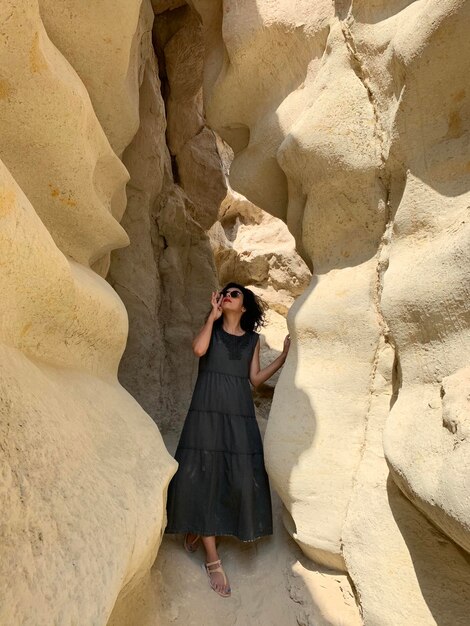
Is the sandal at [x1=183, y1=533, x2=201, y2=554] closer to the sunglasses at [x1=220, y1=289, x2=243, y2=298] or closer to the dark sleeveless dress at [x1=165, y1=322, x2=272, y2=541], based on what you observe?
the dark sleeveless dress at [x1=165, y1=322, x2=272, y2=541]

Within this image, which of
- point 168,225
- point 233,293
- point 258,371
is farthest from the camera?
point 168,225

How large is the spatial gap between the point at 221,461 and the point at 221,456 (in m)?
0.02

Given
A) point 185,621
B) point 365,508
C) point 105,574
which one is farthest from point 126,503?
point 365,508

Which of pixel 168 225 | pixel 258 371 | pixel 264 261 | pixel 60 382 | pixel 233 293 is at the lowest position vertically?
pixel 60 382

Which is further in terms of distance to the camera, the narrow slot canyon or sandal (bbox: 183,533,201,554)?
sandal (bbox: 183,533,201,554)

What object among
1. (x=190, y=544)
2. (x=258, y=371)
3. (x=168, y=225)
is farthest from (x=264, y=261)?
(x=190, y=544)

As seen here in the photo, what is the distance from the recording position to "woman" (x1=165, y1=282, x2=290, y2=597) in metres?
2.07

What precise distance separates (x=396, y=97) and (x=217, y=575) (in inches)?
78.4

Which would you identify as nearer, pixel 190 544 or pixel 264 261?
pixel 190 544

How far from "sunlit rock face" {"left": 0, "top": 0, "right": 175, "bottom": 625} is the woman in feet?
1.26

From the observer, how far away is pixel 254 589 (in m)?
1.94

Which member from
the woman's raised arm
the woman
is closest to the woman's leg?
the woman

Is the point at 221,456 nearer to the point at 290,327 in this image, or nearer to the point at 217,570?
the point at 217,570

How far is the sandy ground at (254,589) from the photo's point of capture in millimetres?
1750
